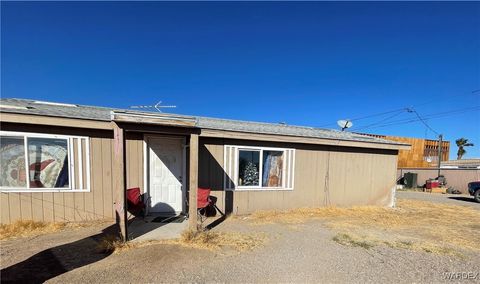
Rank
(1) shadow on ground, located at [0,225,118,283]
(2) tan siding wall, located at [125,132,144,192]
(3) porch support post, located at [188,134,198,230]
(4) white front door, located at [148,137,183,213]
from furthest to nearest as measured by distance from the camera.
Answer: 1. (4) white front door, located at [148,137,183,213]
2. (2) tan siding wall, located at [125,132,144,192]
3. (3) porch support post, located at [188,134,198,230]
4. (1) shadow on ground, located at [0,225,118,283]

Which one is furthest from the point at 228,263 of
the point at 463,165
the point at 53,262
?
the point at 463,165

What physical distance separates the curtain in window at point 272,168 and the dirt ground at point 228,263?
2.72 m

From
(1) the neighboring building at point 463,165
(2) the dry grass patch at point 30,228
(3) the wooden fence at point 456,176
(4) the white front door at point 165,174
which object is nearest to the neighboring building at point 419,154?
(1) the neighboring building at point 463,165

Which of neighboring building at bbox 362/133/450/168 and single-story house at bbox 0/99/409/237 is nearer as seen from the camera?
single-story house at bbox 0/99/409/237

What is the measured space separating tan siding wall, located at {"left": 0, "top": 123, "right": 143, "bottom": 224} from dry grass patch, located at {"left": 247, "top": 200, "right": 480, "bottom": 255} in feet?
11.8

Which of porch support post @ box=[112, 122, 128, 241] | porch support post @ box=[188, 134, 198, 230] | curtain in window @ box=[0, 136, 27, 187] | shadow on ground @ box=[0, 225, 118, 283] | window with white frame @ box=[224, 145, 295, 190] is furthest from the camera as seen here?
window with white frame @ box=[224, 145, 295, 190]

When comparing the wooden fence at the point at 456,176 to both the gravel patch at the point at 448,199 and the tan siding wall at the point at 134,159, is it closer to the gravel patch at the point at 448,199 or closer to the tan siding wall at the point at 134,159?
the gravel patch at the point at 448,199

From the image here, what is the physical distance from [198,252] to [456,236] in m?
6.00

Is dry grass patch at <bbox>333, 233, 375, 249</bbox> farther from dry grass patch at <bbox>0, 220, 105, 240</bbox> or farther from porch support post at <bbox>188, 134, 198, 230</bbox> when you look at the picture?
dry grass patch at <bbox>0, 220, 105, 240</bbox>

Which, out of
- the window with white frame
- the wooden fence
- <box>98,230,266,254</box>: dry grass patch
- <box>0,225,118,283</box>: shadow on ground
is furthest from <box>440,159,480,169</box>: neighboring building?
<box>0,225,118,283</box>: shadow on ground

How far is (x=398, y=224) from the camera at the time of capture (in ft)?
22.9

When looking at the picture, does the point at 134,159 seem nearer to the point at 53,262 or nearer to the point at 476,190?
the point at 53,262

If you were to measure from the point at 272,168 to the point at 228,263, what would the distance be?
165 inches

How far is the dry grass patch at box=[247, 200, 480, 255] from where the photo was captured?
5.30 meters
